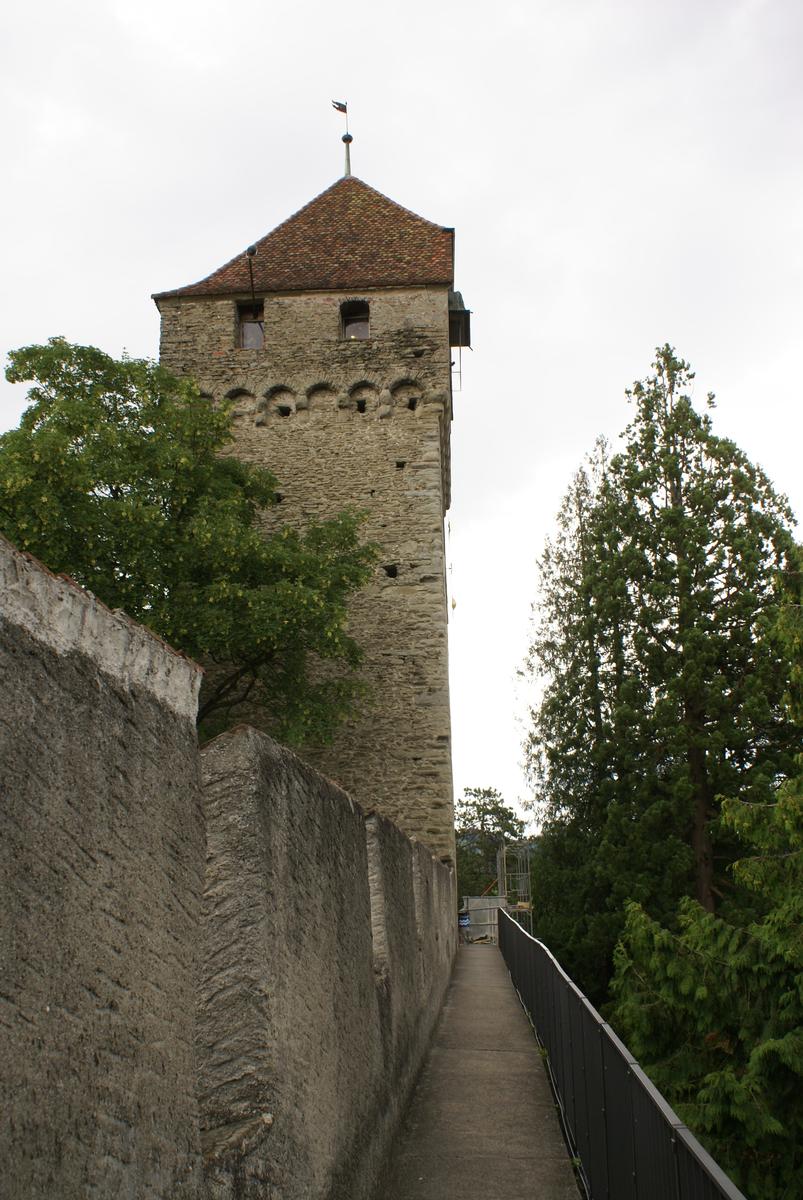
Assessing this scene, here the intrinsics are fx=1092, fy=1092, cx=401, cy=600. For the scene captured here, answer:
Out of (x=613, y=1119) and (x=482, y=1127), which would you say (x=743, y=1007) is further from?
(x=613, y=1119)

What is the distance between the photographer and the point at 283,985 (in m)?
2.82

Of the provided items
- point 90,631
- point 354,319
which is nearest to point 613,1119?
point 90,631

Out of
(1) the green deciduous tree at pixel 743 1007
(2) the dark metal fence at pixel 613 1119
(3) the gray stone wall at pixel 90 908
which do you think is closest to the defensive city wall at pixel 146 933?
(3) the gray stone wall at pixel 90 908

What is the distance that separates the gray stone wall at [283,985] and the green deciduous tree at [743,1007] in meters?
6.42

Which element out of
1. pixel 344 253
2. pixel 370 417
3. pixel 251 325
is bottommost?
pixel 370 417

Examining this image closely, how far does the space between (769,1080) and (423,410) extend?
12.6m

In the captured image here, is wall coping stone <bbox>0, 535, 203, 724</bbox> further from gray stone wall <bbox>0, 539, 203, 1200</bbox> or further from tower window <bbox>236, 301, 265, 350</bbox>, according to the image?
tower window <bbox>236, 301, 265, 350</bbox>

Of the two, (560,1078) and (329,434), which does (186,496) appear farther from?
(560,1078)

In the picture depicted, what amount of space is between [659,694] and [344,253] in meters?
10.6

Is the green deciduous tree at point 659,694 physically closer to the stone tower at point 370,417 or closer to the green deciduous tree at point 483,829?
the stone tower at point 370,417

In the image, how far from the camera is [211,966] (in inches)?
103

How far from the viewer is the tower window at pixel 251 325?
799 inches

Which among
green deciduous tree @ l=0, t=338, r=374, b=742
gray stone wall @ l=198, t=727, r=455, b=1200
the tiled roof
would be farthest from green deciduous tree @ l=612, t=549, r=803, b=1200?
the tiled roof

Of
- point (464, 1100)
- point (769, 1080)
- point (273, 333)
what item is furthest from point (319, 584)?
point (464, 1100)
